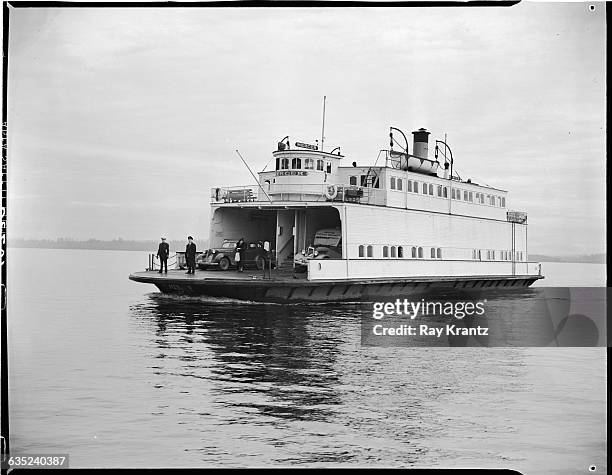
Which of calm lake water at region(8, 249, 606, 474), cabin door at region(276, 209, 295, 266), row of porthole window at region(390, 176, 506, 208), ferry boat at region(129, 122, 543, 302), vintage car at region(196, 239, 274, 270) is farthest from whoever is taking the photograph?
row of porthole window at region(390, 176, 506, 208)

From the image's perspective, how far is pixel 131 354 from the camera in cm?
1476

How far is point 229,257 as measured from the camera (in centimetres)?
2670

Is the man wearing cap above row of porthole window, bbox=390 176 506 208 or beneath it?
beneath

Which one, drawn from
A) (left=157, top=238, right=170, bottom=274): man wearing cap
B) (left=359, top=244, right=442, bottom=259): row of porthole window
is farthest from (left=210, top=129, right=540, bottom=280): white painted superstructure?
(left=157, top=238, right=170, bottom=274): man wearing cap

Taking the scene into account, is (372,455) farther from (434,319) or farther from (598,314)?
(598,314)

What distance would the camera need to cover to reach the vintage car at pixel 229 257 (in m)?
26.1

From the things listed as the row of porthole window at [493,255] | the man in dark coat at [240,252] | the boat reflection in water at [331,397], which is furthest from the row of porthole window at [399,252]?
the boat reflection in water at [331,397]

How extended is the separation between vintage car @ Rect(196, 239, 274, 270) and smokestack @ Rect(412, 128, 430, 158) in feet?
26.5

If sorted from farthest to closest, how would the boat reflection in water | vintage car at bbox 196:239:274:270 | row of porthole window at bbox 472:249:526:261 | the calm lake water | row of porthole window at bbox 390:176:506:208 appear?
1. row of porthole window at bbox 472:249:526:261
2. row of porthole window at bbox 390:176:506:208
3. vintage car at bbox 196:239:274:270
4. the boat reflection in water
5. the calm lake water

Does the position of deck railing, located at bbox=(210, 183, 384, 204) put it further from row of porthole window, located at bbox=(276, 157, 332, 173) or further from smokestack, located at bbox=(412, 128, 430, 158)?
smokestack, located at bbox=(412, 128, 430, 158)

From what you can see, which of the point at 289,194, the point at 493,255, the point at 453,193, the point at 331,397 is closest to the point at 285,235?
the point at 289,194

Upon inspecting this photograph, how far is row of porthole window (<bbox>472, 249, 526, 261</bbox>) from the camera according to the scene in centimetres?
3127

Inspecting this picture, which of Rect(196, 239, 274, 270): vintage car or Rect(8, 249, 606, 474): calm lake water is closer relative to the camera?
Rect(8, 249, 606, 474): calm lake water

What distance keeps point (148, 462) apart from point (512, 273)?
28404 mm
